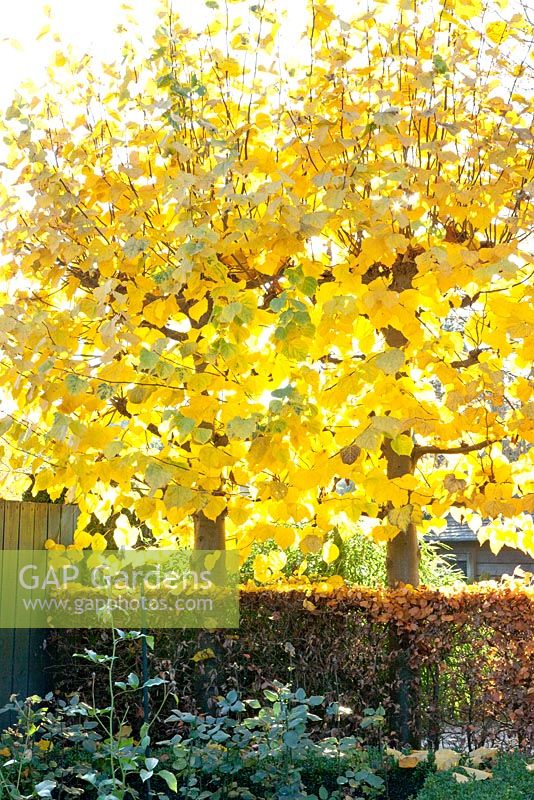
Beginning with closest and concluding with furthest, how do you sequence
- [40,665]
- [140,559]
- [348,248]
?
[348,248] → [40,665] → [140,559]

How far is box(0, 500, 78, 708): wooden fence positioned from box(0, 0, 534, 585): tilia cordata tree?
2.67ft

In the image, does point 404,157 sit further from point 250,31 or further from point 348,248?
point 250,31

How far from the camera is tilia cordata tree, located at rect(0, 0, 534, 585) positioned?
2.84 meters

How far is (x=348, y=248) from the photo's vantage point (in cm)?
351

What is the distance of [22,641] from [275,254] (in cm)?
230

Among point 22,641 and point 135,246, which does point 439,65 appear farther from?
point 22,641

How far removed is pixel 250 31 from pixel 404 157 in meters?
0.69

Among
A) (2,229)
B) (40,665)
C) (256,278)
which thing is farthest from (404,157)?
(40,665)

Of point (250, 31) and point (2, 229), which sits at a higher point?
point (250, 31)

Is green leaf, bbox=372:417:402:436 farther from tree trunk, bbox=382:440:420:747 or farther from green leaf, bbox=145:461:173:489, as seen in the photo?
tree trunk, bbox=382:440:420:747

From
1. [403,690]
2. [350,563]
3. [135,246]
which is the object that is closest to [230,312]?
[135,246]

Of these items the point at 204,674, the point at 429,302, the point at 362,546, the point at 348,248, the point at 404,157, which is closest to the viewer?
the point at 429,302

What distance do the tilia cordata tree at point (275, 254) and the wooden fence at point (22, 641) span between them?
81 centimetres

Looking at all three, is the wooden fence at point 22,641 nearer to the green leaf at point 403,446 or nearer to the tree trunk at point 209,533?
the tree trunk at point 209,533
